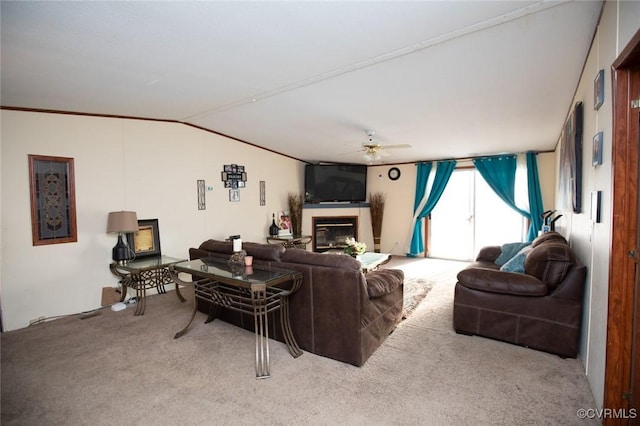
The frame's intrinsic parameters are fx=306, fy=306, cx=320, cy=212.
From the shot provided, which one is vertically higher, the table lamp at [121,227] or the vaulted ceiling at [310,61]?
the vaulted ceiling at [310,61]

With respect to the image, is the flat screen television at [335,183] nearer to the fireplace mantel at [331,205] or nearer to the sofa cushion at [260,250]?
the fireplace mantel at [331,205]

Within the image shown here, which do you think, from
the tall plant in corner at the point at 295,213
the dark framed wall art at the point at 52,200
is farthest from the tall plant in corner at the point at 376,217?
the dark framed wall art at the point at 52,200

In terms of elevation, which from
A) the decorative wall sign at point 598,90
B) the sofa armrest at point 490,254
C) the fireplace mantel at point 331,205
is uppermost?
the decorative wall sign at point 598,90

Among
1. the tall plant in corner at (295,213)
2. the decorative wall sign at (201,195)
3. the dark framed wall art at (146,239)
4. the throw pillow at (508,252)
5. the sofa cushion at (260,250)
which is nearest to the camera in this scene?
the sofa cushion at (260,250)

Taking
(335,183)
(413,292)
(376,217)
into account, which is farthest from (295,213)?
(413,292)

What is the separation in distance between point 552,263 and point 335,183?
184 inches

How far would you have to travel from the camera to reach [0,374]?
238cm

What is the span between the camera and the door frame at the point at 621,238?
5.04ft

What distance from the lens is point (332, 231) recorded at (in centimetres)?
Answer: 685

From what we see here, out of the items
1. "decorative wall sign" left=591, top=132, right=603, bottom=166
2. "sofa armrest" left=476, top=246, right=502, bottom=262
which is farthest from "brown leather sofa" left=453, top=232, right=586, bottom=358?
"sofa armrest" left=476, top=246, right=502, bottom=262

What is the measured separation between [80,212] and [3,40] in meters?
2.13

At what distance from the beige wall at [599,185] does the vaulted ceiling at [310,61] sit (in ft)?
0.68

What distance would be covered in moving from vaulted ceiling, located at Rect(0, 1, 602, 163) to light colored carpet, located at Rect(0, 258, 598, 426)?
7.72ft

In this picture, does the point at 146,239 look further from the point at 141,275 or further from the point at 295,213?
the point at 295,213
